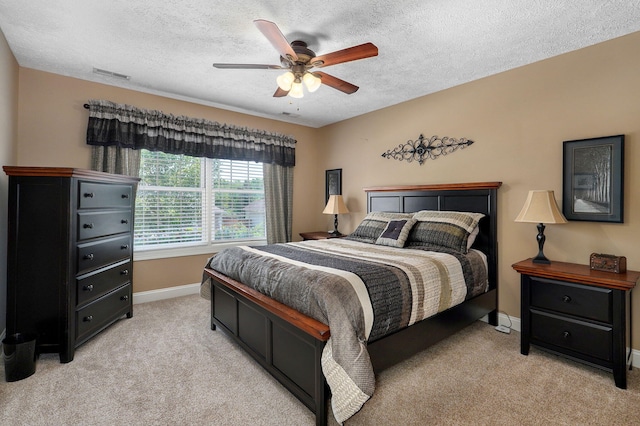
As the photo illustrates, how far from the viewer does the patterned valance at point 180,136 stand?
336cm

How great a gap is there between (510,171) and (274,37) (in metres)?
2.56

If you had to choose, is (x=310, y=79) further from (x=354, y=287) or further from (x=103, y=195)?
(x=103, y=195)

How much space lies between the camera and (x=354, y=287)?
1.86 meters

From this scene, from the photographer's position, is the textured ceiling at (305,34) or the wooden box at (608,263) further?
the wooden box at (608,263)

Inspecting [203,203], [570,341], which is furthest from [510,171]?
[203,203]

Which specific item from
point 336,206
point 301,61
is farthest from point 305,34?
point 336,206

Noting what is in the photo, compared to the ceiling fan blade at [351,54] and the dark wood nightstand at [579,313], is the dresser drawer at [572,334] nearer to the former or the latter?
the dark wood nightstand at [579,313]

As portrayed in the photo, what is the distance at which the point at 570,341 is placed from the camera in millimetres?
2291

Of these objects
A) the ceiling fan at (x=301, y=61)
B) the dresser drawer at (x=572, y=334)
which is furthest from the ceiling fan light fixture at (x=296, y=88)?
the dresser drawer at (x=572, y=334)

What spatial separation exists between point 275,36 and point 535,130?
252 centimetres

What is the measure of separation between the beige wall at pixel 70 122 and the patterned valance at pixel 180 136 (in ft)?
0.44

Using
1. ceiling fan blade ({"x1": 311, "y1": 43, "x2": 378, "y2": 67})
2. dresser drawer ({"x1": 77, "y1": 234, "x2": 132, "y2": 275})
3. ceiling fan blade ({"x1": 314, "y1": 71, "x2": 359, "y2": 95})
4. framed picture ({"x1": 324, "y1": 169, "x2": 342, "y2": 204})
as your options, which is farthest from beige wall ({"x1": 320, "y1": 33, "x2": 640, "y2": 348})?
dresser drawer ({"x1": 77, "y1": 234, "x2": 132, "y2": 275})

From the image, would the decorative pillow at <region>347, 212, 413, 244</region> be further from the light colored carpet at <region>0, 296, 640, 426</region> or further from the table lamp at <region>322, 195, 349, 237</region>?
the light colored carpet at <region>0, 296, 640, 426</region>

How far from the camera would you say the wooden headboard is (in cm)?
313
